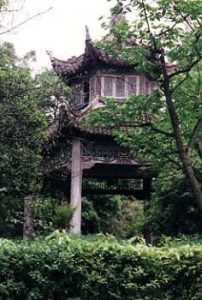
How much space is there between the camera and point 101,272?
500 centimetres

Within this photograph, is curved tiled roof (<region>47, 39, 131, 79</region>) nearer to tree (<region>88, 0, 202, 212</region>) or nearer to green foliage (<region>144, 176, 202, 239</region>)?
green foliage (<region>144, 176, 202, 239</region>)

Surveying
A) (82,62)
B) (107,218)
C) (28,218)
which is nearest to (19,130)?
(28,218)

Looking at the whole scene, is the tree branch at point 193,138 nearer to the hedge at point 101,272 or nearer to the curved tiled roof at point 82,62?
the hedge at point 101,272

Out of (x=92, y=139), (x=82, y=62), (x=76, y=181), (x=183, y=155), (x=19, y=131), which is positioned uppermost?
(x=82, y=62)

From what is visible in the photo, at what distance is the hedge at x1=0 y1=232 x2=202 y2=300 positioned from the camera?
4973 mm

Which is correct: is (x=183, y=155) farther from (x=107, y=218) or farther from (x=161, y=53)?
(x=107, y=218)

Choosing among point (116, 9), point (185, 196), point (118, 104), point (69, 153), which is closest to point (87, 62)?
point (69, 153)

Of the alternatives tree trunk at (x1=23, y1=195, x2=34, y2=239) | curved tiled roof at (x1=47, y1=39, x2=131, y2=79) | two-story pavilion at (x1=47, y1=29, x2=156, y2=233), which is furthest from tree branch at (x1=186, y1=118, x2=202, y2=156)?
curved tiled roof at (x1=47, y1=39, x2=131, y2=79)

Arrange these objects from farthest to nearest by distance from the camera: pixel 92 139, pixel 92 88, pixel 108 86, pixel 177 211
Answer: pixel 92 88 < pixel 108 86 < pixel 92 139 < pixel 177 211

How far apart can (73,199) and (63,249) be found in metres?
9.15

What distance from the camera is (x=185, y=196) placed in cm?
1212

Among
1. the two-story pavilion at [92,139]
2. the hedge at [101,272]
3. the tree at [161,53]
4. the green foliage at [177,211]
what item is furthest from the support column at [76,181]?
the hedge at [101,272]

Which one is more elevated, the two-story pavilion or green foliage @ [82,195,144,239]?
the two-story pavilion

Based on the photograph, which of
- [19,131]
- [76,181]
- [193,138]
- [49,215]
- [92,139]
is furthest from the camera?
[92,139]
